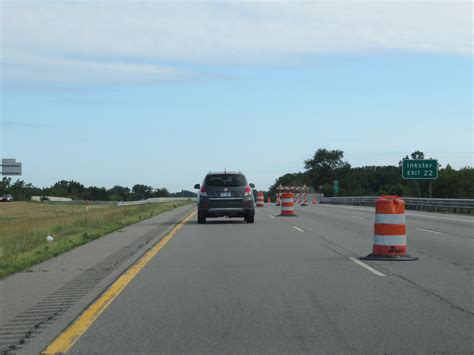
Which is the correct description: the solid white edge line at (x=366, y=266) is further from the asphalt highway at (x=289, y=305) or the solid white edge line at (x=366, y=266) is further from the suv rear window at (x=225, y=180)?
the suv rear window at (x=225, y=180)

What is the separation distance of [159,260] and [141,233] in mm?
7814

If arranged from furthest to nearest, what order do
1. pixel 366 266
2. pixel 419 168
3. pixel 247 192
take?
pixel 419 168 < pixel 247 192 < pixel 366 266

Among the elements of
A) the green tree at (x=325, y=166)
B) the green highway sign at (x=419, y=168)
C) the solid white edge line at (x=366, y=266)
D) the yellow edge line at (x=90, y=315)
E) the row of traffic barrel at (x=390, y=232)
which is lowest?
the yellow edge line at (x=90, y=315)

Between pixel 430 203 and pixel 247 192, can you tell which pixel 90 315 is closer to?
pixel 247 192

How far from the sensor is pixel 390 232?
43.9 feet

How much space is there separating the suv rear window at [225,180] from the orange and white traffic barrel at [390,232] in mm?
11810

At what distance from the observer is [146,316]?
780 cm

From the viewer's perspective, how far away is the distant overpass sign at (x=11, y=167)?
63750mm

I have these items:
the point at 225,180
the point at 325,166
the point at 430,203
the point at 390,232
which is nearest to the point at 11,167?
the point at 430,203

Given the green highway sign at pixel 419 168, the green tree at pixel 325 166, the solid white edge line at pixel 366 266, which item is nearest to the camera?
the solid white edge line at pixel 366 266

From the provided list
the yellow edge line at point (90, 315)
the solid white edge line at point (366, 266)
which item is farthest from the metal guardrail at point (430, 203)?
the yellow edge line at point (90, 315)

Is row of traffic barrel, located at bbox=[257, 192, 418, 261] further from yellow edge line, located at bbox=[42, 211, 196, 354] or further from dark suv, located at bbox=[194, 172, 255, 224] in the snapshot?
dark suv, located at bbox=[194, 172, 255, 224]

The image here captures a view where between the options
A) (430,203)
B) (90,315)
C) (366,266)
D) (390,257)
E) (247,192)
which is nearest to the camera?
(90,315)

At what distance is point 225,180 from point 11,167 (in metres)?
44.6
